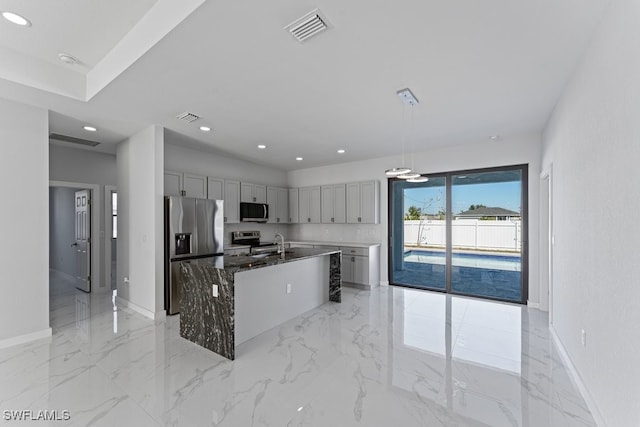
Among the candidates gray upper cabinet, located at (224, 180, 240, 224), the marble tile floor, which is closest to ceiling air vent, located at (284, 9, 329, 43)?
the marble tile floor

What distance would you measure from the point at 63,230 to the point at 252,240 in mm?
4419

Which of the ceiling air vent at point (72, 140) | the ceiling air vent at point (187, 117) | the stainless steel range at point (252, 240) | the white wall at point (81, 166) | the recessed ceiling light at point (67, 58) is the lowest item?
the stainless steel range at point (252, 240)

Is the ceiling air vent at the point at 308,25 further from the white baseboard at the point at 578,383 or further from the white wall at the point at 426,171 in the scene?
the white wall at the point at 426,171

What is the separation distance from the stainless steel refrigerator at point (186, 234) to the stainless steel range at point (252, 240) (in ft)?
3.66

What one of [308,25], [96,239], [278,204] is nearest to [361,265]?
[278,204]

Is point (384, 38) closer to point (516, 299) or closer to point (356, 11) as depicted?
point (356, 11)

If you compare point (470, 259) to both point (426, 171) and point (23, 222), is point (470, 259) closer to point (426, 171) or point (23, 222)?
point (426, 171)

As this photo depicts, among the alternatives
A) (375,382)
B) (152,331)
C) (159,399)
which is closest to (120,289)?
(152,331)

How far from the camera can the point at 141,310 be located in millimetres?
4125

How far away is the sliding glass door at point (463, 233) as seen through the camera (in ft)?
15.7

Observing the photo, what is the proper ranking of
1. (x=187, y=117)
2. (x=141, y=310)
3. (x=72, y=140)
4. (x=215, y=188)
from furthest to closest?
(x=215, y=188) < (x=72, y=140) < (x=141, y=310) < (x=187, y=117)

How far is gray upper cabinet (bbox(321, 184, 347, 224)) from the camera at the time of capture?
6.24 meters

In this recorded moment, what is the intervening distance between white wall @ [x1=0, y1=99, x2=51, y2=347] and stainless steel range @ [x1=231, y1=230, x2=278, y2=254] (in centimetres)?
292

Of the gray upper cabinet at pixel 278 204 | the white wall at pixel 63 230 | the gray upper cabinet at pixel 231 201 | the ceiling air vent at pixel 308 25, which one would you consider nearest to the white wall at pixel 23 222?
the gray upper cabinet at pixel 231 201
